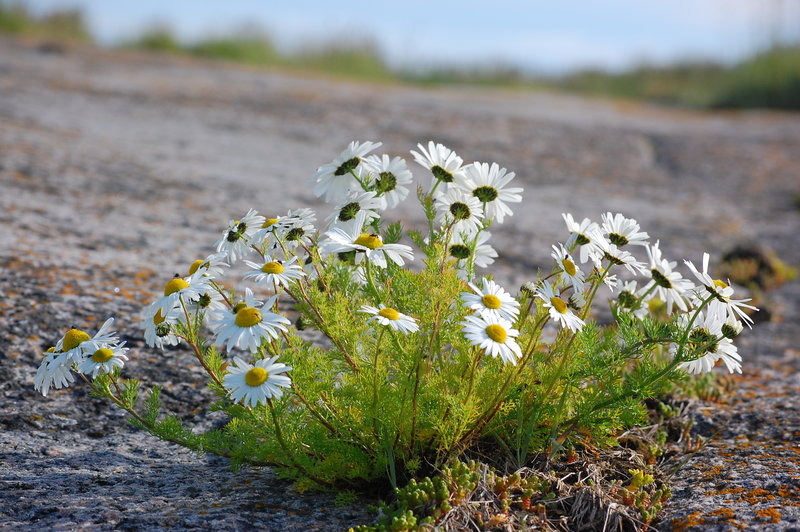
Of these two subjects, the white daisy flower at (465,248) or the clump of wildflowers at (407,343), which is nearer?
the clump of wildflowers at (407,343)

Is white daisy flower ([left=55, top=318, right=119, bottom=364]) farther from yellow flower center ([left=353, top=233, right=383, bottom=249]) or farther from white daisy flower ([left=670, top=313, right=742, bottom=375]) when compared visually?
white daisy flower ([left=670, top=313, right=742, bottom=375])

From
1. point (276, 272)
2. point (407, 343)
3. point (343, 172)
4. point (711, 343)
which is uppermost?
point (343, 172)

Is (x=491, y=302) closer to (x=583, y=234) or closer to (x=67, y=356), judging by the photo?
(x=583, y=234)

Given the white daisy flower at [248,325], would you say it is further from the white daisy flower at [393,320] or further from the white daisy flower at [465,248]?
the white daisy flower at [465,248]

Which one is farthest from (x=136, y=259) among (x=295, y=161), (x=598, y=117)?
(x=598, y=117)

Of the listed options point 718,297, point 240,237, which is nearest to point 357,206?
point 240,237

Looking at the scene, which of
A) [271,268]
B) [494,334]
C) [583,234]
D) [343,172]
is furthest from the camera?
[343,172]

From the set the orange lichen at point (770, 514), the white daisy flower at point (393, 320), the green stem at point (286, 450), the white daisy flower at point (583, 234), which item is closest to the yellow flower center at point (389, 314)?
the white daisy flower at point (393, 320)
